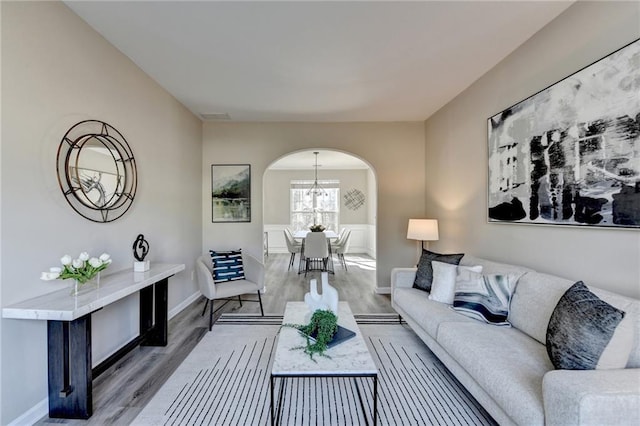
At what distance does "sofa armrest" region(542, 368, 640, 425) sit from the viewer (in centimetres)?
113

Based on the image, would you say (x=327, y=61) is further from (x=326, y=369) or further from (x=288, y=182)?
(x=288, y=182)

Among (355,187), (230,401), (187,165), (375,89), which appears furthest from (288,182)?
(230,401)

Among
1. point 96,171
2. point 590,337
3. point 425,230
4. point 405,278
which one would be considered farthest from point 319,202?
point 590,337

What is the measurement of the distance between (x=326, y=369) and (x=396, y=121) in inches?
162

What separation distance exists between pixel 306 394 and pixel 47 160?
2.42 m

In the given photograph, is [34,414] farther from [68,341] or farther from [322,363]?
[322,363]

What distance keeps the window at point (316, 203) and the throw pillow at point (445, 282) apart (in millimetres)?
6516

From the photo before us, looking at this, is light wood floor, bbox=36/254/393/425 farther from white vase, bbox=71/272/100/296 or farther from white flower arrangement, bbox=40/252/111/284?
white flower arrangement, bbox=40/252/111/284

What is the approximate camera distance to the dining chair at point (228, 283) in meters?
3.23

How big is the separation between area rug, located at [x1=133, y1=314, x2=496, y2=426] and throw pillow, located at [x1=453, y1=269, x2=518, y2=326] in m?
0.57

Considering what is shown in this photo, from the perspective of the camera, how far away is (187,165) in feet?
13.8

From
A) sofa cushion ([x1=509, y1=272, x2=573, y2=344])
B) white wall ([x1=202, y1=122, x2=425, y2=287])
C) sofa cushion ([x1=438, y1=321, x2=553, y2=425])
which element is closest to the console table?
sofa cushion ([x1=438, y1=321, x2=553, y2=425])

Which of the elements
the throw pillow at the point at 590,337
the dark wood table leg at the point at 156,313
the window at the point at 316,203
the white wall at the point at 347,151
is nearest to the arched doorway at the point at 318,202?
the window at the point at 316,203

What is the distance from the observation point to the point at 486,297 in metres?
2.35
